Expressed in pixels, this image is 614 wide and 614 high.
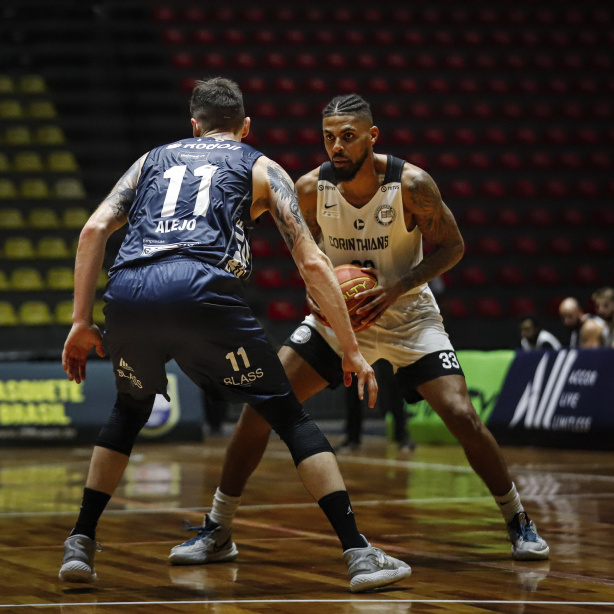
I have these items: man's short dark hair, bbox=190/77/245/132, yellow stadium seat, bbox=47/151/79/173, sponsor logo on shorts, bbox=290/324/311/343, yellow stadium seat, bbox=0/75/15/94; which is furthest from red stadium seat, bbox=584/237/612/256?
man's short dark hair, bbox=190/77/245/132

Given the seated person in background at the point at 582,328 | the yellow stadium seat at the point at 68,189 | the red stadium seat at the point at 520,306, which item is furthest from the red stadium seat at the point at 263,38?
the seated person in background at the point at 582,328

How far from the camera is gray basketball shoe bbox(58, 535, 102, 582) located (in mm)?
3816

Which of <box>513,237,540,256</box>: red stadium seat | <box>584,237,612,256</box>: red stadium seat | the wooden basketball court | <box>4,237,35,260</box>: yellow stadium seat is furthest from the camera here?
<box>584,237,612,256</box>: red stadium seat

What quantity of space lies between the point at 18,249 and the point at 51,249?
0.45m

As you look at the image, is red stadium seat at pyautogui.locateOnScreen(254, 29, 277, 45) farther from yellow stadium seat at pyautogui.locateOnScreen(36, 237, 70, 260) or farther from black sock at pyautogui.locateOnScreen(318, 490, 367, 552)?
black sock at pyautogui.locateOnScreen(318, 490, 367, 552)

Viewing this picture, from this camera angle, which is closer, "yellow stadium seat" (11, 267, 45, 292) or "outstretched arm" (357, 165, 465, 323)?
"outstretched arm" (357, 165, 465, 323)

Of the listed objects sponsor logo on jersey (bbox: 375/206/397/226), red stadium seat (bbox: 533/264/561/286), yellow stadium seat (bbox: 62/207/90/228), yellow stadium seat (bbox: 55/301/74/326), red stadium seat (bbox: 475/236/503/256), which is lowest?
red stadium seat (bbox: 533/264/561/286)

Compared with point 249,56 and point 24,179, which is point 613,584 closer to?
point 24,179

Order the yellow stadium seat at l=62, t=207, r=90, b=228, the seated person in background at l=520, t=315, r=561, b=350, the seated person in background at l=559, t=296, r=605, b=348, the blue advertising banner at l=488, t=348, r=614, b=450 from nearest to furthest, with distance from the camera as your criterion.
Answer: the blue advertising banner at l=488, t=348, r=614, b=450
the seated person in background at l=559, t=296, r=605, b=348
the seated person in background at l=520, t=315, r=561, b=350
the yellow stadium seat at l=62, t=207, r=90, b=228

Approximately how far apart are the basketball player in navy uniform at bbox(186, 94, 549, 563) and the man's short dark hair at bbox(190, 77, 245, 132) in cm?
70

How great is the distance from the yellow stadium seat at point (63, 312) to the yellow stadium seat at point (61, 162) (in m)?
2.52

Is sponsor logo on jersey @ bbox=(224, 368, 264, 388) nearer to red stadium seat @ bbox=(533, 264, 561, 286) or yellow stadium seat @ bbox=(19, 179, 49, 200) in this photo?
yellow stadium seat @ bbox=(19, 179, 49, 200)

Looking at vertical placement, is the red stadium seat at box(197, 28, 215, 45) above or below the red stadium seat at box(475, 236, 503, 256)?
above

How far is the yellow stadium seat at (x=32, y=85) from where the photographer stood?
672 inches
